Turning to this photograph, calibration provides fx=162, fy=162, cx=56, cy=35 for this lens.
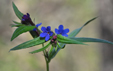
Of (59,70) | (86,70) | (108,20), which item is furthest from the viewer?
(86,70)

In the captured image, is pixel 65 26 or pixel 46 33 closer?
pixel 46 33

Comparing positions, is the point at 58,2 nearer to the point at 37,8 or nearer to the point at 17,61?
the point at 37,8

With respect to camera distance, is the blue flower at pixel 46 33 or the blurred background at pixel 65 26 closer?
the blue flower at pixel 46 33

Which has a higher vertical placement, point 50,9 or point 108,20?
point 50,9

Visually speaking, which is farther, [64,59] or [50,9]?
[50,9]

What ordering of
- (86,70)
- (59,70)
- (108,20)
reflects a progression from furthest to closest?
(86,70) < (59,70) < (108,20)

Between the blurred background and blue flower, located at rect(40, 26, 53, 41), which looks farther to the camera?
the blurred background

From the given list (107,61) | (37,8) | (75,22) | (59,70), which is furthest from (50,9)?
(107,61)

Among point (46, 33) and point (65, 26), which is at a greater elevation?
point (65, 26)
